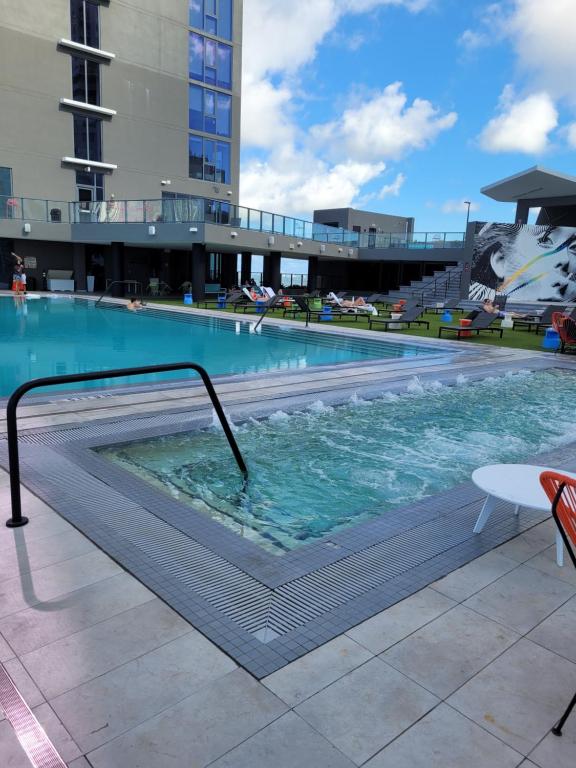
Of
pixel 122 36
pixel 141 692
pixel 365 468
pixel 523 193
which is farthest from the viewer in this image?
pixel 122 36

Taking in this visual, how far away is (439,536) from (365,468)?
1744 mm

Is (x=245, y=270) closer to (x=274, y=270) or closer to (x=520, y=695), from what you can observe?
(x=274, y=270)

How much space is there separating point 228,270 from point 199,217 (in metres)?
10.3

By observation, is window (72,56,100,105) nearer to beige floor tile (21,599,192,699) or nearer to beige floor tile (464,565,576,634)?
beige floor tile (21,599,192,699)

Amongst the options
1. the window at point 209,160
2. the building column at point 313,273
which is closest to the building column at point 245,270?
the building column at point 313,273

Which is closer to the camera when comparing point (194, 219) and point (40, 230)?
point (194, 219)

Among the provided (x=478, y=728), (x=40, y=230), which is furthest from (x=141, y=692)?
(x=40, y=230)

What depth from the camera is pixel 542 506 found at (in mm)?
3383

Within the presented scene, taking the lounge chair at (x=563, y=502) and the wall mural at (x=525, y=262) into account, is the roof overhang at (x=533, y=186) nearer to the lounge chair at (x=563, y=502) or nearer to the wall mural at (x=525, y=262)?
the wall mural at (x=525, y=262)

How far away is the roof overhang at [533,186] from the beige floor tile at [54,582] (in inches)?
1033

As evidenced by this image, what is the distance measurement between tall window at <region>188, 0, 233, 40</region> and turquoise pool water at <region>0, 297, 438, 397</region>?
2436 centimetres

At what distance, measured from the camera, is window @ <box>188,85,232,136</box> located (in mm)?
34906

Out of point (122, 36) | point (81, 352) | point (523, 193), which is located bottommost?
point (81, 352)

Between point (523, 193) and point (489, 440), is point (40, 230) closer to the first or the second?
point (523, 193)
